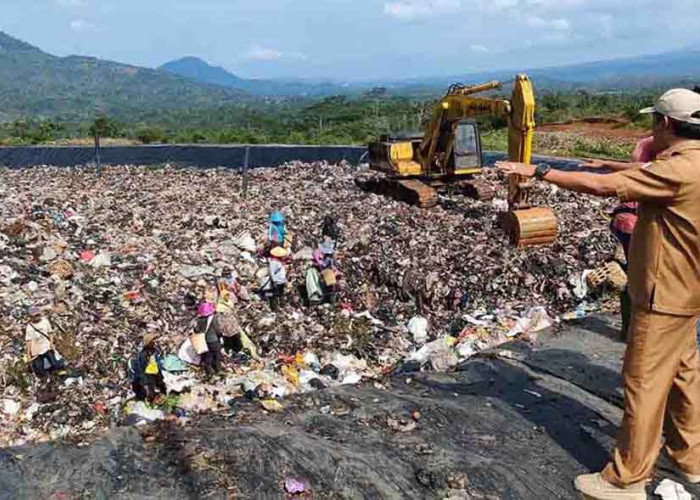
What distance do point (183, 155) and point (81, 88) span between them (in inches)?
5462

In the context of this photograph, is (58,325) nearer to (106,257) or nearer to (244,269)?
(106,257)

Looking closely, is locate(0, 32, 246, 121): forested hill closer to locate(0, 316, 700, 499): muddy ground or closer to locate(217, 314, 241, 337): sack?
locate(217, 314, 241, 337): sack

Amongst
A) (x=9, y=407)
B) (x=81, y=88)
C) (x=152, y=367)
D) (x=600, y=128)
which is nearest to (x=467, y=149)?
(x=152, y=367)

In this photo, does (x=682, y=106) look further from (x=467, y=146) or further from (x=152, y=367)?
(x=467, y=146)

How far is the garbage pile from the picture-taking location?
5891 mm

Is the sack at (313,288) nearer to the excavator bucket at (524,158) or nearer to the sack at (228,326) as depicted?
the sack at (228,326)

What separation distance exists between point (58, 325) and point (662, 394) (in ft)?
17.7

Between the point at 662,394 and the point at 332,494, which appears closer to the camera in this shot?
the point at 662,394

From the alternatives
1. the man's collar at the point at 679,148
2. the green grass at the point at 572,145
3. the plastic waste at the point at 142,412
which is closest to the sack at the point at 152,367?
the plastic waste at the point at 142,412

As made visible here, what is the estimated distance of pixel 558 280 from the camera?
774 centimetres

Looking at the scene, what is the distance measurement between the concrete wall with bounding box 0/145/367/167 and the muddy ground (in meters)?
13.9

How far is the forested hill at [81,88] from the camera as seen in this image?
107625 millimetres

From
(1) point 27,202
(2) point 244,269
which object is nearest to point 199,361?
(2) point 244,269

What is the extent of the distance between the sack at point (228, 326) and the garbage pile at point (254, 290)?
246 millimetres
